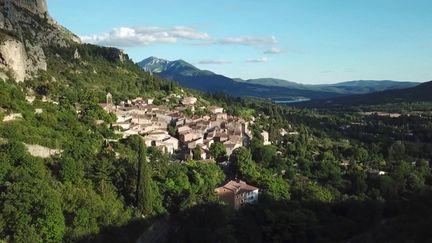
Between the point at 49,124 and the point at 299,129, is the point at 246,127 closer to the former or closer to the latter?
the point at 299,129

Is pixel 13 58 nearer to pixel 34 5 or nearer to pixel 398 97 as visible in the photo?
pixel 34 5

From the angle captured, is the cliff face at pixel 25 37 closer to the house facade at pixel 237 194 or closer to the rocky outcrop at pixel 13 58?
the rocky outcrop at pixel 13 58

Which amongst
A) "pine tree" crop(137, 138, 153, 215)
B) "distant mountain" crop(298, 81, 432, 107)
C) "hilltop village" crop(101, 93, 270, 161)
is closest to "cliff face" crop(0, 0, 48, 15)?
"hilltop village" crop(101, 93, 270, 161)

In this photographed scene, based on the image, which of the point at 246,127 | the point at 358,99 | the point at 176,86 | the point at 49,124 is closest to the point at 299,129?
the point at 246,127

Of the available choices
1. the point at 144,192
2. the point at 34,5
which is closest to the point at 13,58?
the point at 144,192

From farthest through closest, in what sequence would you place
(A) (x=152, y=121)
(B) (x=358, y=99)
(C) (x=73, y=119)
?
1. (B) (x=358, y=99)
2. (A) (x=152, y=121)
3. (C) (x=73, y=119)

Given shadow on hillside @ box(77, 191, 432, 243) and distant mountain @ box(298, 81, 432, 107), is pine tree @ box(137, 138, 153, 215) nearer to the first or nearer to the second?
Answer: shadow on hillside @ box(77, 191, 432, 243)

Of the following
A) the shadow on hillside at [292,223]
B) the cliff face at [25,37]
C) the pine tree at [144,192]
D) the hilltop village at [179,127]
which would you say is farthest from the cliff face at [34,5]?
the shadow on hillside at [292,223]

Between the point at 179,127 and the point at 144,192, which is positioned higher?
the point at 179,127
